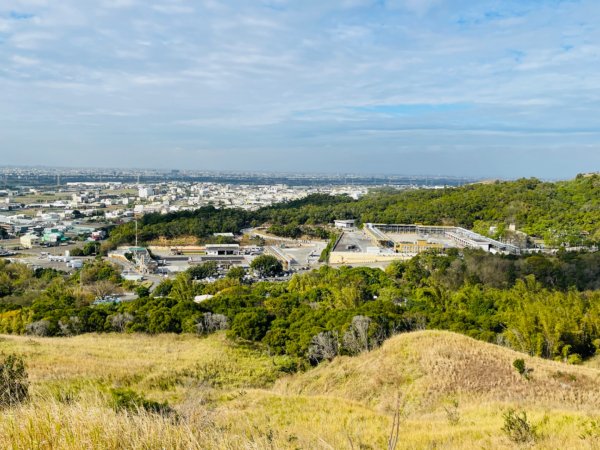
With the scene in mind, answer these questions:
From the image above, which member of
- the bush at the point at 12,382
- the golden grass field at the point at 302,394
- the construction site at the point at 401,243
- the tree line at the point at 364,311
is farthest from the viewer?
the construction site at the point at 401,243

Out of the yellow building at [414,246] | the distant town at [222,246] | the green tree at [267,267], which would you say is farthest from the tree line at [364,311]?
the yellow building at [414,246]

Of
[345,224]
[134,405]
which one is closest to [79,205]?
[345,224]

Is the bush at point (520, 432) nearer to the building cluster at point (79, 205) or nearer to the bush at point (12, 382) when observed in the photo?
the bush at point (12, 382)

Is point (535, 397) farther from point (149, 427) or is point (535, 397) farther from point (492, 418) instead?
point (149, 427)

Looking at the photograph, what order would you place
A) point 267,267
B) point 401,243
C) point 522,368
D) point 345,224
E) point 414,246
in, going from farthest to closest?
1. point 345,224
2. point 401,243
3. point 414,246
4. point 267,267
5. point 522,368

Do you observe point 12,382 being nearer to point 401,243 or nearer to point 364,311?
point 364,311

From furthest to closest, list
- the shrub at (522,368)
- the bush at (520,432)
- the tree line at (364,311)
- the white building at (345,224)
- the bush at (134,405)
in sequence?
the white building at (345,224) → the tree line at (364,311) → the shrub at (522,368) → the bush at (520,432) → the bush at (134,405)

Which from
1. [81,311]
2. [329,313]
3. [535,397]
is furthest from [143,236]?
[535,397]

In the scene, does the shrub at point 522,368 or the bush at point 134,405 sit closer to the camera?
the bush at point 134,405
